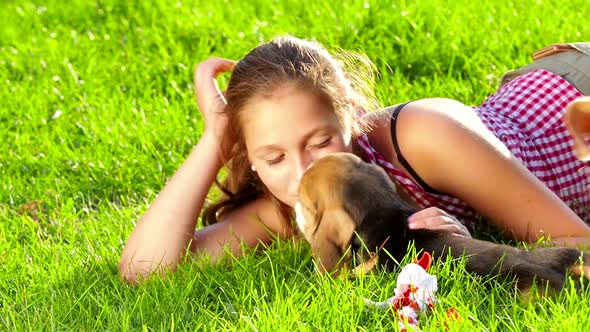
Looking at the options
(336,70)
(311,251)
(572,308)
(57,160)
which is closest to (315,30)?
(57,160)

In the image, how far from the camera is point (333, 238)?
11.6 feet

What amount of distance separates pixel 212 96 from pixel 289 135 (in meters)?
0.70

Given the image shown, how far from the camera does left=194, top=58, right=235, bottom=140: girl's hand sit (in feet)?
14.6

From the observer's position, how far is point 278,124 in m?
3.99

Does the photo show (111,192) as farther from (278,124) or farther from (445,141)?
(445,141)

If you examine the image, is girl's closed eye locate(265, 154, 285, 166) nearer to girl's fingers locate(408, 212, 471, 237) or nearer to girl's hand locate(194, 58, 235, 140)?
girl's hand locate(194, 58, 235, 140)

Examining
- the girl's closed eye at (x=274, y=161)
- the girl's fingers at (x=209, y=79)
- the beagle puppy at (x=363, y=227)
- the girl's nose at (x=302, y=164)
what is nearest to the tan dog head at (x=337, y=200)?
the beagle puppy at (x=363, y=227)

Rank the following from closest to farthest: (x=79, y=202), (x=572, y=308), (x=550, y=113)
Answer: (x=572, y=308)
(x=550, y=113)
(x=79, y=202)

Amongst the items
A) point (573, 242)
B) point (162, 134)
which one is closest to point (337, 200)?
point (573, 242)

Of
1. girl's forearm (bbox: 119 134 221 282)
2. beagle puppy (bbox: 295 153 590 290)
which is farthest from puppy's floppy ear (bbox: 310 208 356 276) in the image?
girl's forearm (bbox: 119 134 221 282)

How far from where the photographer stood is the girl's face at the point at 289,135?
13.0 ft

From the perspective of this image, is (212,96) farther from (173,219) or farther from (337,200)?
(337,200)

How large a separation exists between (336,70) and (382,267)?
3.51 feet

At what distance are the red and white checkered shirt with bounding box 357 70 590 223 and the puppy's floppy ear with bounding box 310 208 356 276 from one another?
74cm
